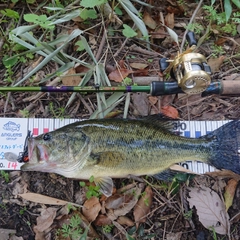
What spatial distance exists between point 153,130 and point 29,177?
1.38m

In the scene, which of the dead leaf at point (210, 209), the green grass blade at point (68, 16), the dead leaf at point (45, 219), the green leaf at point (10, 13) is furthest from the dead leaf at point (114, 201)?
the green leaf at point (10, 13)

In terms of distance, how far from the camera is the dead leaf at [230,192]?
359cm

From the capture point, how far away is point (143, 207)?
356 centimetres

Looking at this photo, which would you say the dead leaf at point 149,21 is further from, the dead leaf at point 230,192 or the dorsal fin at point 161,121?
the dead leaf at point 230,192

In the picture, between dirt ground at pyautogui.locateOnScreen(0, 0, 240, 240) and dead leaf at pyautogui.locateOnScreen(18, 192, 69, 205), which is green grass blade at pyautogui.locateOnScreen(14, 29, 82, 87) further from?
dead leaf at pyautogui.locateOnScreen(18, 192, 69, 205)

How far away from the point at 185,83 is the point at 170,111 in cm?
63

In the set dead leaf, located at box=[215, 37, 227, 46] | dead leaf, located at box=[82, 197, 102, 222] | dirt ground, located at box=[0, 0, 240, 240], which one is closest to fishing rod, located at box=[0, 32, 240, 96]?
dirt ground, located at box=[0, 0, 240, 240]

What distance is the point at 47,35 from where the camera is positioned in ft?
13.1

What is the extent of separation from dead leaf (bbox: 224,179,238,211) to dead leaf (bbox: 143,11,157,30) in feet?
6.36

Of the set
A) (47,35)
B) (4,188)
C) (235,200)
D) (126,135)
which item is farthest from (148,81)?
(4,188)

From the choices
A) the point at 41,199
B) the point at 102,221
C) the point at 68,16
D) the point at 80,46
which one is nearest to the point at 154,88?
the point at 80,46

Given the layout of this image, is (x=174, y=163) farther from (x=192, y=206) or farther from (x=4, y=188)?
(x=4, y=188)

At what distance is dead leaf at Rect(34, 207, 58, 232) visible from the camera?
3502 mm

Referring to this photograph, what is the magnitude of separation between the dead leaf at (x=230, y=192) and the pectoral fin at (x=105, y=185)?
1211 mm
